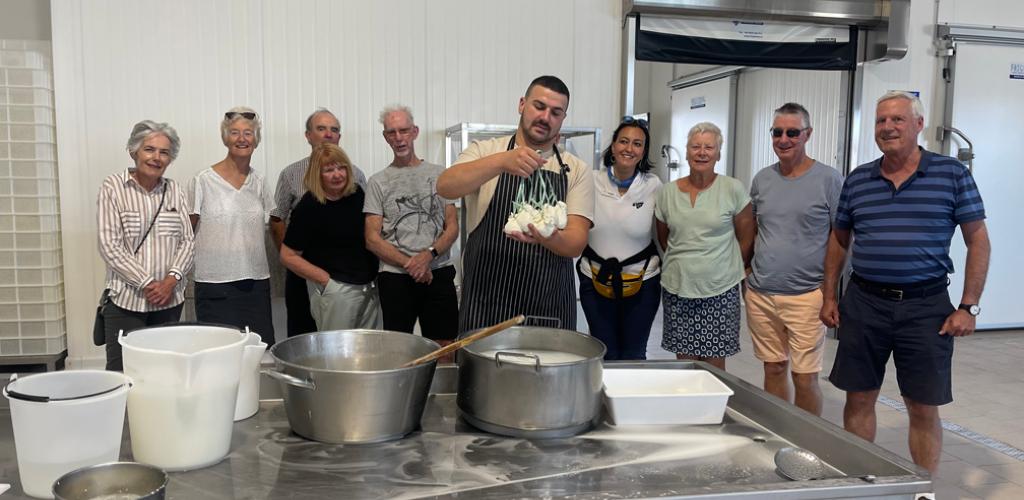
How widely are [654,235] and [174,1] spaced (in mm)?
2840

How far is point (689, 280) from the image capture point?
Result: 111 inches

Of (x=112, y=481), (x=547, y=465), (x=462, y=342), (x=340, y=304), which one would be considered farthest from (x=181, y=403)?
(x=340, y=304)

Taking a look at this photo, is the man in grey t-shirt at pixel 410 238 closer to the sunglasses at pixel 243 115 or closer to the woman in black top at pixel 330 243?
the woman in black top at pixel 330 243

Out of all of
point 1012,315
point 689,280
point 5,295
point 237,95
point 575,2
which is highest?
point 575,2

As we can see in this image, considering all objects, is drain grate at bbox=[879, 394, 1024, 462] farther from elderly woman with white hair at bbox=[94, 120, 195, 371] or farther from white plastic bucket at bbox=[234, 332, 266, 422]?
elderly woman with white hair at bbox=[94, 120, 195, 371]

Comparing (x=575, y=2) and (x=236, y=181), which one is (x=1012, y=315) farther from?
(x=236, y=181)

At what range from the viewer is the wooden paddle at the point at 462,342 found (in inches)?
53.2

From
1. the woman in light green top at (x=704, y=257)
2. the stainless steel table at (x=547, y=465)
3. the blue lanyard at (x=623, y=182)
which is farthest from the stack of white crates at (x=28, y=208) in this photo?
the woman in light green top at (x=704, y=257)

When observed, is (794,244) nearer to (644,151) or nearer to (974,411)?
(644,151)

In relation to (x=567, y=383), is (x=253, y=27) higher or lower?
higher

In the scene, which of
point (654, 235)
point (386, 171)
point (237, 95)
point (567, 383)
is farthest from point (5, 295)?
point (567, 383)

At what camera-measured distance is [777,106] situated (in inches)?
241

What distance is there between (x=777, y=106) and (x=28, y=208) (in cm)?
547

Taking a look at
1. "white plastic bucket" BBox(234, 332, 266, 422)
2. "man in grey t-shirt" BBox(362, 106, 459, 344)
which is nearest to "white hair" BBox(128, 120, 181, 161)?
"man in grey t-shirt" BBox(362, 106, 459, 344)
